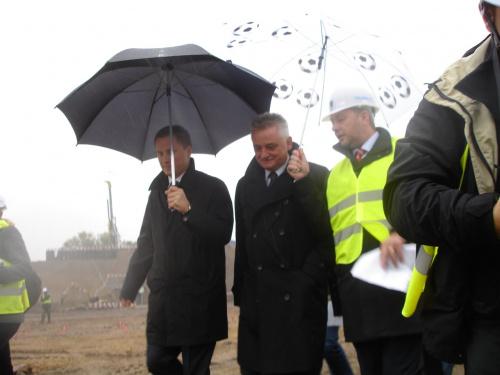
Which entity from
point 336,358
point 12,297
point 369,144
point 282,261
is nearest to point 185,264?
point 282,261

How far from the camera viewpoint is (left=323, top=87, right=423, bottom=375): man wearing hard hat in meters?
3.47

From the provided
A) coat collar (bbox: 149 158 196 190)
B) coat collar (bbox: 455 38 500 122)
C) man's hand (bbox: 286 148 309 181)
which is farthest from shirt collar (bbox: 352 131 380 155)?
coat collar (bbox: 455 38 500 122)

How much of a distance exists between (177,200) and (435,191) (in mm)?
2594

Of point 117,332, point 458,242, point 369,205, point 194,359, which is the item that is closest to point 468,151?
point 458,242

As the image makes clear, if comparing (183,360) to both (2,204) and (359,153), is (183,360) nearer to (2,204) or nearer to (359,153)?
(359,153)

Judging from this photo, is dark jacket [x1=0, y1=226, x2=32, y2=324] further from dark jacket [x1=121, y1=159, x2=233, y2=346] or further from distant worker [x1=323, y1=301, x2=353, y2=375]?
distant worker [x1=323, y1=301, x2=353, y2=375]

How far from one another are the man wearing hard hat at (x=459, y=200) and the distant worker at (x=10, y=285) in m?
4.47

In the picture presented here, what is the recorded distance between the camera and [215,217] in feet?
14.7

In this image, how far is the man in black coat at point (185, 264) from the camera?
428 cm

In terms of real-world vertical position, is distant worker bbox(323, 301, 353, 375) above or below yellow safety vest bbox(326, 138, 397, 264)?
below

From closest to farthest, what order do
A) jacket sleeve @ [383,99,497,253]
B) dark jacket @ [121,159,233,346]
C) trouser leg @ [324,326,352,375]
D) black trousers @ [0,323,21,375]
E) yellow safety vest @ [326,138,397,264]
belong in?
1. jacket sleeve @ [383,99,497,253]
2. yellow safety vest @ [326,138,397,264]
3. dark jacket @ [121,159,233,346]
4. trouser leg @ [324,326,352,375]
5. black trousers @ [0,323,21,375]

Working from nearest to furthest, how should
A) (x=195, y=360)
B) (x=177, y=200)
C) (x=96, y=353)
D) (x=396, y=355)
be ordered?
(x=396, y=355)
(x=177, y=200)
(x=195, y=360)
(x=96, y=353)

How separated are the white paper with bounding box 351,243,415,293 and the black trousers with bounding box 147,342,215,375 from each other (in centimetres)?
222

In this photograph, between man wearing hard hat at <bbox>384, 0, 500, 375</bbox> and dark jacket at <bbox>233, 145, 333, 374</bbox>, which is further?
dark jacket at <bbox>233, 145, 333, 374</bbox>
